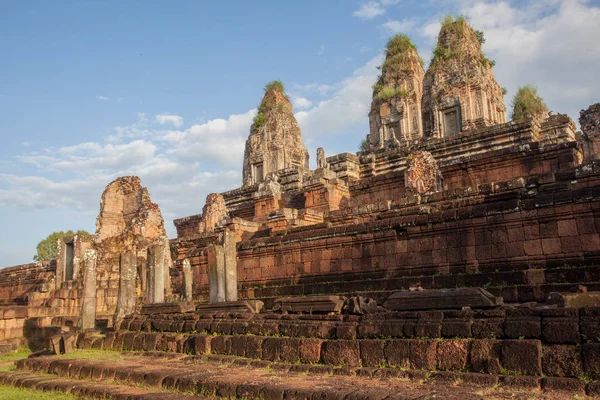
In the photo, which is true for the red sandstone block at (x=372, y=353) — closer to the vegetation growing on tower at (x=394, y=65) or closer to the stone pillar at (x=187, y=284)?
the stone pillar at (x=187, y=284)

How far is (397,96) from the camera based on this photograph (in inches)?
1481

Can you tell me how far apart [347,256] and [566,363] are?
761 centimetres

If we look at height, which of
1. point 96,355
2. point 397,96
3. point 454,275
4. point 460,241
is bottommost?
point 96,355

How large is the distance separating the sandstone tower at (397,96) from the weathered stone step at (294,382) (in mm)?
29530

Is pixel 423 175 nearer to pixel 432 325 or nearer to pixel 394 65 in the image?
pixel 432 325

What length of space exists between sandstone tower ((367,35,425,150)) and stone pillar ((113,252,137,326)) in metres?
24.8

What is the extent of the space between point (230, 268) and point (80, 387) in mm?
5723

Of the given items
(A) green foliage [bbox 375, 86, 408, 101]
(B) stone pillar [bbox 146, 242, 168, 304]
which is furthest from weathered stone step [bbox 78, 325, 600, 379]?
(A) green foliage [bbox 375, 86, 408, 101]

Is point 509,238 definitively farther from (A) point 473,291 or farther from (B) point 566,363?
(B) point 566,363

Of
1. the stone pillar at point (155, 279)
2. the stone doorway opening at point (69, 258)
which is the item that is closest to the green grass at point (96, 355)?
the stone pillar at point (155, 279)

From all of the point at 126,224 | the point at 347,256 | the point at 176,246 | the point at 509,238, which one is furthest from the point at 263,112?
the point at 509,238

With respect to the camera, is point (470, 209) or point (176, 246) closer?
point (470, 209)

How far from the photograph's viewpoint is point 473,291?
665 cm

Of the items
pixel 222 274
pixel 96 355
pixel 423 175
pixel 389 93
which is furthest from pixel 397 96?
pixel 96 355
